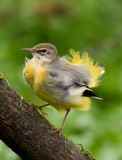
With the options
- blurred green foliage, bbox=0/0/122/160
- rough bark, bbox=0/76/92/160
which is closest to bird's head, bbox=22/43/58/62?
rough bark, bbox=0/76/92/160

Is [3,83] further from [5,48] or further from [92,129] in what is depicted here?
[5,48]

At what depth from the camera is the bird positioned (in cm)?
526

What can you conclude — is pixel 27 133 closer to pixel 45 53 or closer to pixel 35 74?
pixel 35 74

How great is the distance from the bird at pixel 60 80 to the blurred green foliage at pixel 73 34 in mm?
1326

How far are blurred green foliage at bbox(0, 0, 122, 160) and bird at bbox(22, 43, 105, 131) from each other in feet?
4.35

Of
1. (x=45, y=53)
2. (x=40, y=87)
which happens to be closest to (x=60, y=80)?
(x=40, y=87)

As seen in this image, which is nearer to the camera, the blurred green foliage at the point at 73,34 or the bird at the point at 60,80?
the bird at the point at 60,80

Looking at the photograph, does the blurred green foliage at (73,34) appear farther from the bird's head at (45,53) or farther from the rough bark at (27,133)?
the rough bark at (27,133)

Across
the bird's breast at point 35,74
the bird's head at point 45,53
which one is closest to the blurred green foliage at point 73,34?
the bird's head at point 45,53

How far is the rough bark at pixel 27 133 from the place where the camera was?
4.88 m

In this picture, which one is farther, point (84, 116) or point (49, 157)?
point (84, 116)

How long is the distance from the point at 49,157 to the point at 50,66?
0.63m

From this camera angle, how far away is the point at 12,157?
580cm

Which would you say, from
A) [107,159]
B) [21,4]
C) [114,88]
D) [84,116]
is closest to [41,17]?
[21,4]
